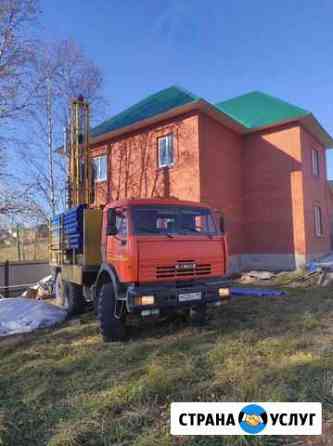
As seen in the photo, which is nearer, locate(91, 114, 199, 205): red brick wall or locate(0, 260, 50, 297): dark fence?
locate(0, 260, 50, 297): dark fence

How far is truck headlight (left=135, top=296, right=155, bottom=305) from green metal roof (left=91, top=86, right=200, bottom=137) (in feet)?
30.2

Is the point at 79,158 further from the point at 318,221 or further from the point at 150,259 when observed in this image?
the point at 318,221

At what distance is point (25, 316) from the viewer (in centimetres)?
718

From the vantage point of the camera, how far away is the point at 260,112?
626 inches

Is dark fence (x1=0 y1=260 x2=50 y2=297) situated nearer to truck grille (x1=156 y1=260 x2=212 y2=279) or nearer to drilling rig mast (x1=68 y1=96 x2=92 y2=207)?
drilling rig mast (x1=68 y1=96 x2=92 y2=207)

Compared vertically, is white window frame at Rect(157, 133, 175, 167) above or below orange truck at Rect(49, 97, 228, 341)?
above

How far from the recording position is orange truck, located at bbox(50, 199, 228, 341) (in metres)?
5.32

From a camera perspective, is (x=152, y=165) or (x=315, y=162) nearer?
(x=152, y=165)

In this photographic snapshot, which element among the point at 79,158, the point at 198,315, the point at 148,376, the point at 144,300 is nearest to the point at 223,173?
the point at 79,158

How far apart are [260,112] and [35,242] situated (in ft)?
41.5

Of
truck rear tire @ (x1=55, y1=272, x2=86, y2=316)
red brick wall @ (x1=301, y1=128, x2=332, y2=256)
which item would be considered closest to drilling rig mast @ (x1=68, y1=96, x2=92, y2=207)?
truck rear tire @ (x1=55, y1=272, x2=86, y2=316)

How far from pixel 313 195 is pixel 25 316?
14.1 meters

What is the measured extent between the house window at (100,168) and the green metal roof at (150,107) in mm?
1426

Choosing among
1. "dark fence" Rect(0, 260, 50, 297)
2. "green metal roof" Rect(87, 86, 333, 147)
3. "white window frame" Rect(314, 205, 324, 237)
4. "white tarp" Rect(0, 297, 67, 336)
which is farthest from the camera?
"white window frame" Rect(314, 205, 324, 237)
